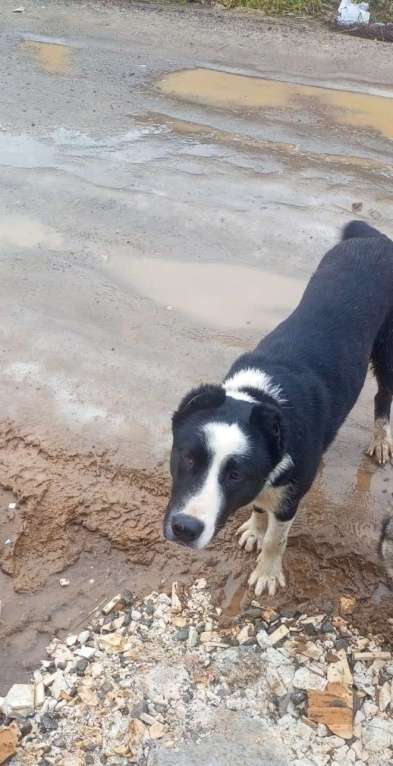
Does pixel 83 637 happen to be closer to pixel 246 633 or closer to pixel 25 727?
pixel 25 727

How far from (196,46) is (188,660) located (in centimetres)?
996

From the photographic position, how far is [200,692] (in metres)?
3.49

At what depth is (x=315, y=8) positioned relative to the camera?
12.5 meters

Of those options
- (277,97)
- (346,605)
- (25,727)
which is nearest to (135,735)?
(25,727)

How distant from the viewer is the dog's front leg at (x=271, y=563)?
12.7 feet

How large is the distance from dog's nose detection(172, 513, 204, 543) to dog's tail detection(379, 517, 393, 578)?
1653 millimetres

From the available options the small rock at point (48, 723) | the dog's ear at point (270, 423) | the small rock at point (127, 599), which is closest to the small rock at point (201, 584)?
the small rock at point (127, 599)

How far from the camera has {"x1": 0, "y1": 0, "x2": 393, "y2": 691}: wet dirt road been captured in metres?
4.19

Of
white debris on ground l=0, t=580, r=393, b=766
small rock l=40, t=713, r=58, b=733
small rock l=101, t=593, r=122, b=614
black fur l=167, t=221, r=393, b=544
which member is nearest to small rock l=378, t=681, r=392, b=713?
white debris on ground l=0, t=580, r=393, b=766

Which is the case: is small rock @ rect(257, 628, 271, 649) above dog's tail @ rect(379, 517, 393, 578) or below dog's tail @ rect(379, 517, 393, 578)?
below

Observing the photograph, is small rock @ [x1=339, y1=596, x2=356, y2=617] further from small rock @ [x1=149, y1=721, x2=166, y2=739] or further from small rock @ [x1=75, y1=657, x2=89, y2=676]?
small rock @ [x1=75, y1=657, x2=89, y2=676]

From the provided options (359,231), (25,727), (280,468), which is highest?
(359,231)

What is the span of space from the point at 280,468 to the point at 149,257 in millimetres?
3592

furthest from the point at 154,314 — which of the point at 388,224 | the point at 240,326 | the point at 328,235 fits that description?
the point at 388,224
